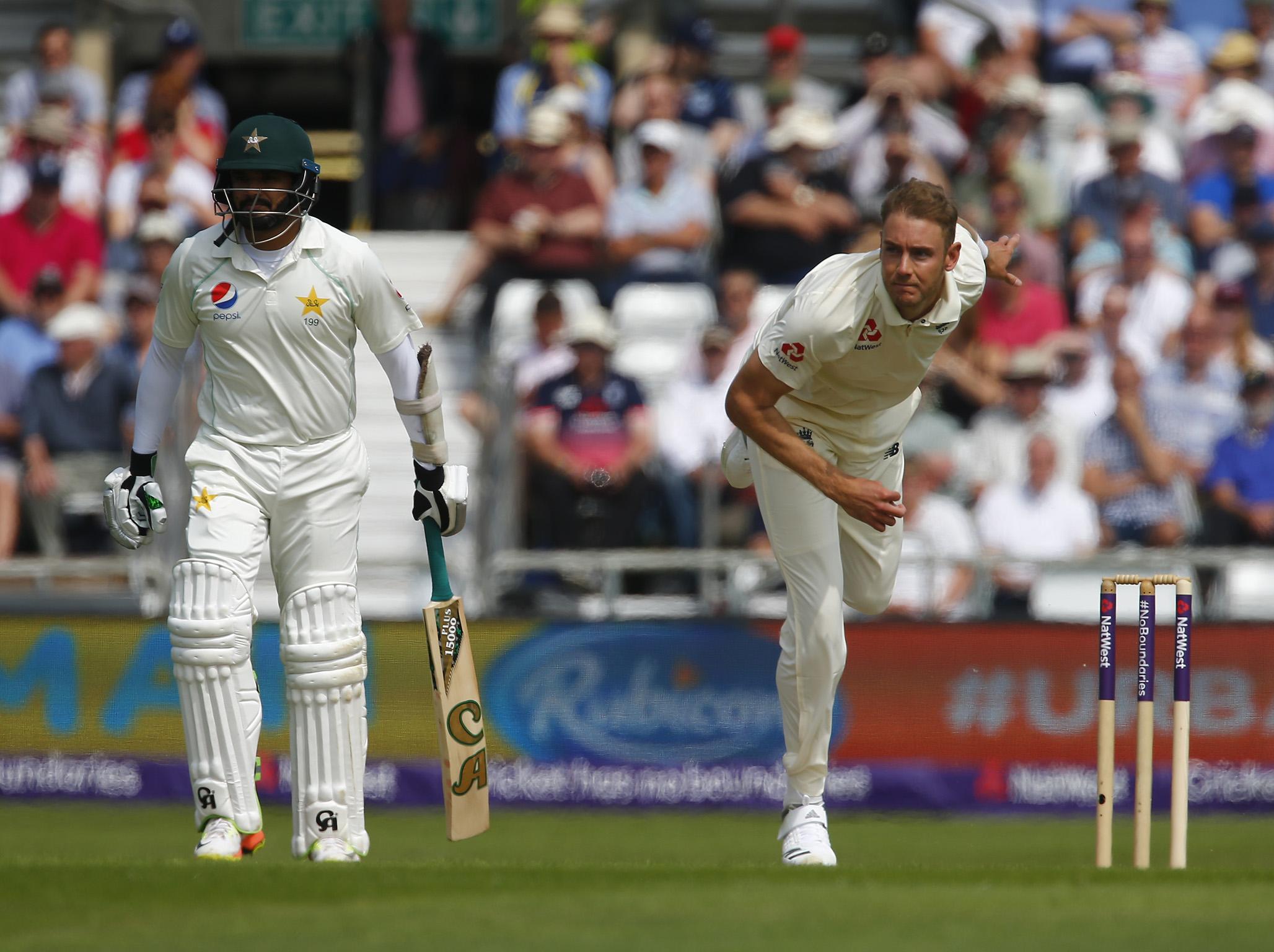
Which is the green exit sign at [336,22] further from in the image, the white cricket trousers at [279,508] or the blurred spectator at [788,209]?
the white cricket trousers at [279,508]

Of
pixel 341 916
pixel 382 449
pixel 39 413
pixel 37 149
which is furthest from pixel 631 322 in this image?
pixel 341 916

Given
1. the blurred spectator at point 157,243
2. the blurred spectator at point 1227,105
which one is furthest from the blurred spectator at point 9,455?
the blurred spectator at point 1227,105

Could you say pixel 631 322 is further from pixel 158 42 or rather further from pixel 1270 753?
pixel 158 42

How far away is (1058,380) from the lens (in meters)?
11.3

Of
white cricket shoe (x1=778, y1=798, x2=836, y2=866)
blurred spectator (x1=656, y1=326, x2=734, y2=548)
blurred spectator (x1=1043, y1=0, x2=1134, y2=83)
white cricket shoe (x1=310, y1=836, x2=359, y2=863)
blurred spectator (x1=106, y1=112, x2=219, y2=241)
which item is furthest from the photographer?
blurred spectator (x1=1043, y1=0, x2=1134, y2=83)

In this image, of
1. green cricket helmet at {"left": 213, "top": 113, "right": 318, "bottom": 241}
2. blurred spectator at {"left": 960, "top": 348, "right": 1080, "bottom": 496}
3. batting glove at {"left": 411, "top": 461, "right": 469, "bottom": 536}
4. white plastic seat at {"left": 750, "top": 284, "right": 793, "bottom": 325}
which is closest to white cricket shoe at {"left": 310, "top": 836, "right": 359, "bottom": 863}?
batting glove at {"left": 411, "top": 461, "right": 469, "bottom": 536}

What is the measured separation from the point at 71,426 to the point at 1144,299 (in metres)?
6.37

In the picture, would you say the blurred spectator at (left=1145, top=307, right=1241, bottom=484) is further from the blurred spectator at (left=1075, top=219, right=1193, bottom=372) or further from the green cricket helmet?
the green cricket helmet

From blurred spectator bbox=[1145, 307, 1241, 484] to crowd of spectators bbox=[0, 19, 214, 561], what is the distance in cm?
564

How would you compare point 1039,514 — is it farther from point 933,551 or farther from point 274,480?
point 274,480

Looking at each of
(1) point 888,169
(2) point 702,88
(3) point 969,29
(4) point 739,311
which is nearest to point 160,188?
(2) point 702,88

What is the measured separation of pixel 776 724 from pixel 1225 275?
15.3ft

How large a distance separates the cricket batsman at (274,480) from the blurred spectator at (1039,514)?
4.82 metres

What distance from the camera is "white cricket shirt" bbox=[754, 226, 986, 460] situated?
6121 mm
